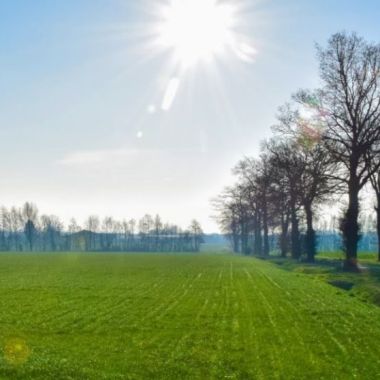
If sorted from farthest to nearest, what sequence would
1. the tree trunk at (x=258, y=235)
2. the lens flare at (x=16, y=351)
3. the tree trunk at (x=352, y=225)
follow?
the tree trunk at (x=258, y=235), the tree trunk at (x=352, y=225), the lens flare at (x=16, y=351)

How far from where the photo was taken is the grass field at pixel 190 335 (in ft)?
46.5

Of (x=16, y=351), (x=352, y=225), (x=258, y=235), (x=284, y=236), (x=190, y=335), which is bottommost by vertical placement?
(x=190, y=335)

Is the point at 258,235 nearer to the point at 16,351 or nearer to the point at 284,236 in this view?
the point at 284,236

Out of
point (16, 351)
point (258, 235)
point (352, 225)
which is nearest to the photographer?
point (16, 351)

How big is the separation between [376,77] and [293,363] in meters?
37.6

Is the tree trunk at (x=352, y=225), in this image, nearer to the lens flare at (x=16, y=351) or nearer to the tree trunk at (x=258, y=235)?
the lens flare at (x=16, y=351)

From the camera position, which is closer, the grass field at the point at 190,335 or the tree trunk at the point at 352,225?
the grass field at the point at 190,335

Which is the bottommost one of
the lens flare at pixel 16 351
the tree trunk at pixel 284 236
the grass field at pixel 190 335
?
the grass field at pixel 190 335

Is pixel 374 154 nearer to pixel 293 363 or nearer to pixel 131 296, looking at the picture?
pixel 131 296

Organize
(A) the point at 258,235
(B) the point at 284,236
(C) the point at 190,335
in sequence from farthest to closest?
1. (A) the point at 258,235
2. (B) the point at 284,236
3. (C) the point at 190,335

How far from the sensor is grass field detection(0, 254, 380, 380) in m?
14.2

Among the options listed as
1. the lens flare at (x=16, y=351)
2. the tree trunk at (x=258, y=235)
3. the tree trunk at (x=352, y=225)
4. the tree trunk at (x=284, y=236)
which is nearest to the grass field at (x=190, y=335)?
the lens flare at (x=16, y=351)

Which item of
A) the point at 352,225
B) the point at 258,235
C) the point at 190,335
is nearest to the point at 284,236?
the point at 258,235

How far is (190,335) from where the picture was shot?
1891cm
